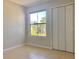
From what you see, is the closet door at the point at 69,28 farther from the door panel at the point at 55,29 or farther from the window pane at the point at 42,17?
the window pane at the point at 42,17

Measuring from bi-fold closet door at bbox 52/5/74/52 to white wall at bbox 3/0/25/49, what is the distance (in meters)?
1.96

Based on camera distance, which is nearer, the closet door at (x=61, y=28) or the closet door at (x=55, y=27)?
the closet door at (x=61, y=28)

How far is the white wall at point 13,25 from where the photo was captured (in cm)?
421

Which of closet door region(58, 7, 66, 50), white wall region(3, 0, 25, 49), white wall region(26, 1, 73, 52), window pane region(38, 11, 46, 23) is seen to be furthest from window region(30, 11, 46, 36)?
closet door region(58, 7, 66, 50)

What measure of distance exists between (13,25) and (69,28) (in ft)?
9.07

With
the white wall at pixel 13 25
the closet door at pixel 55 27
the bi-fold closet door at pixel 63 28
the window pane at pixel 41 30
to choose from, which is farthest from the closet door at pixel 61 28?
the white wall at pixel 13 25

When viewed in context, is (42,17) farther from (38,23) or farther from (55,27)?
(55,27)

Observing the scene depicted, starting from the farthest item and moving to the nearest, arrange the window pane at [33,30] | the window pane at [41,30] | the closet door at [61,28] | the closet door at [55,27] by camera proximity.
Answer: the window pane at [33,30] → the window pane at [41,30] → the closet door at [55,27] → the closet door at [61,28]

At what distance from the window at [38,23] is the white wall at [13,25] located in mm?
562

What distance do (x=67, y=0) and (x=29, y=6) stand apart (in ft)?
7.78

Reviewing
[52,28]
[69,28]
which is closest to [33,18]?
[52,28]

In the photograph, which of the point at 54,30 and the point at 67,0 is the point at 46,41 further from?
the point at 67,0

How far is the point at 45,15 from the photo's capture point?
191 inches

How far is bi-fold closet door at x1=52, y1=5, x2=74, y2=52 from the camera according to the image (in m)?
3.92
